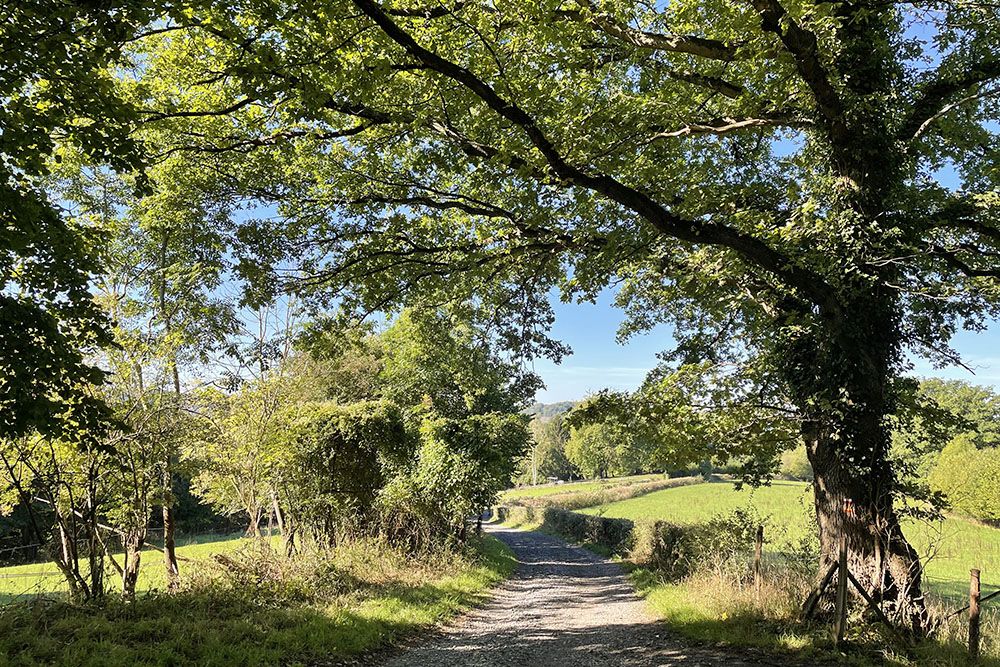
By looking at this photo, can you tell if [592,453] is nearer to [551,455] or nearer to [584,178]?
[551,455]

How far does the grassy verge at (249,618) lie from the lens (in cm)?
581

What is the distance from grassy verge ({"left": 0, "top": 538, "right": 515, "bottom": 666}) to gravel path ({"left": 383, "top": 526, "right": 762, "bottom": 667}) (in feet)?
2.67

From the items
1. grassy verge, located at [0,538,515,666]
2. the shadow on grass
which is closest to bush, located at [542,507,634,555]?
the shadow on grass

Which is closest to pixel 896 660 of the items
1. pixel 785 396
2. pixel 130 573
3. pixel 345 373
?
pixel 785 396

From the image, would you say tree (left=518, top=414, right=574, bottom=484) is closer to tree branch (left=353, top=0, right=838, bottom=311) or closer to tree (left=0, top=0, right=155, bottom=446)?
tree branch (left=353, top=0, right=838, bottom=311)

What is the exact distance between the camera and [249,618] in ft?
24.6

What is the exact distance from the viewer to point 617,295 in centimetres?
1380

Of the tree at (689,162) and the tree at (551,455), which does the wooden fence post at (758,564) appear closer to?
the tree at (689,162)

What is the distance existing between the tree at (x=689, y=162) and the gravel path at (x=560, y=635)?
3.11 metres

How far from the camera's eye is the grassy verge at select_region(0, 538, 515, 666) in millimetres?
5812

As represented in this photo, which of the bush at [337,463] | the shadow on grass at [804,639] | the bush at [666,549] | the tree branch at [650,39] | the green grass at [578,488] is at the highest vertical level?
the tree branch at [650,39]

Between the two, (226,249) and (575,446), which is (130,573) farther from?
(575,446)

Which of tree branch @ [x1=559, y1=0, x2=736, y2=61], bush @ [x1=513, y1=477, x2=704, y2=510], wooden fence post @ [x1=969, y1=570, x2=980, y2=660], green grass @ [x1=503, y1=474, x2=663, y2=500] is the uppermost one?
tree branch @ [x1=559, y1=0, x2=736, y2=61]

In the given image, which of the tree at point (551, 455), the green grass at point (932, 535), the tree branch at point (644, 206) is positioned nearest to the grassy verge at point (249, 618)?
the green grass at point (932, 535)
